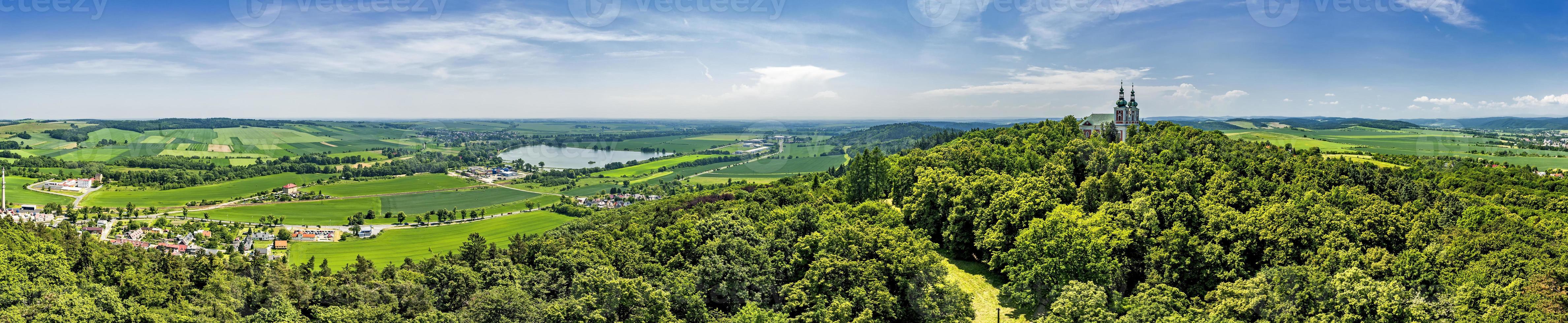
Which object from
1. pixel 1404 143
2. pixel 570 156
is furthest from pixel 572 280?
pixel 570 156

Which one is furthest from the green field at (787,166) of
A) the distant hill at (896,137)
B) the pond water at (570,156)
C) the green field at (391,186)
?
the green field at (391,186)

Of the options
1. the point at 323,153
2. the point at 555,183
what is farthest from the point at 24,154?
the point at 555,183

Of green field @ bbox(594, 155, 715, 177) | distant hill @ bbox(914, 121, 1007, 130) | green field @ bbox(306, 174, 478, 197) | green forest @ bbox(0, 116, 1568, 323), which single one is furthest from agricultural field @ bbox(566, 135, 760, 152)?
green forest @ bbox(0, 116, 1568, 323)

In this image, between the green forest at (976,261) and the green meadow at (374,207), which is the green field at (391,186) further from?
the green forest at (976,261)

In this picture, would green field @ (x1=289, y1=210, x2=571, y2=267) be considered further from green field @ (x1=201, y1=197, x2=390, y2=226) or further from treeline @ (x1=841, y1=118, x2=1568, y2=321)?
treeline @ (x1=841, y1=118, x2=1568, y2=321)

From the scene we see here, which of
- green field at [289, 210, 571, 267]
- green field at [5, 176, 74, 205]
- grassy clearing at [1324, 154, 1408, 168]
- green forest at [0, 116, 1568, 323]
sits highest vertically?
grassy clearing at [1324, 154, 1408, 168]

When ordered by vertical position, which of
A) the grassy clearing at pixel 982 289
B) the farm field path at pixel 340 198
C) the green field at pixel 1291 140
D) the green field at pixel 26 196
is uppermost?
the green field at pixel 1291 140

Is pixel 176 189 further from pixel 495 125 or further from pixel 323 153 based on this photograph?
pixel 495 125
